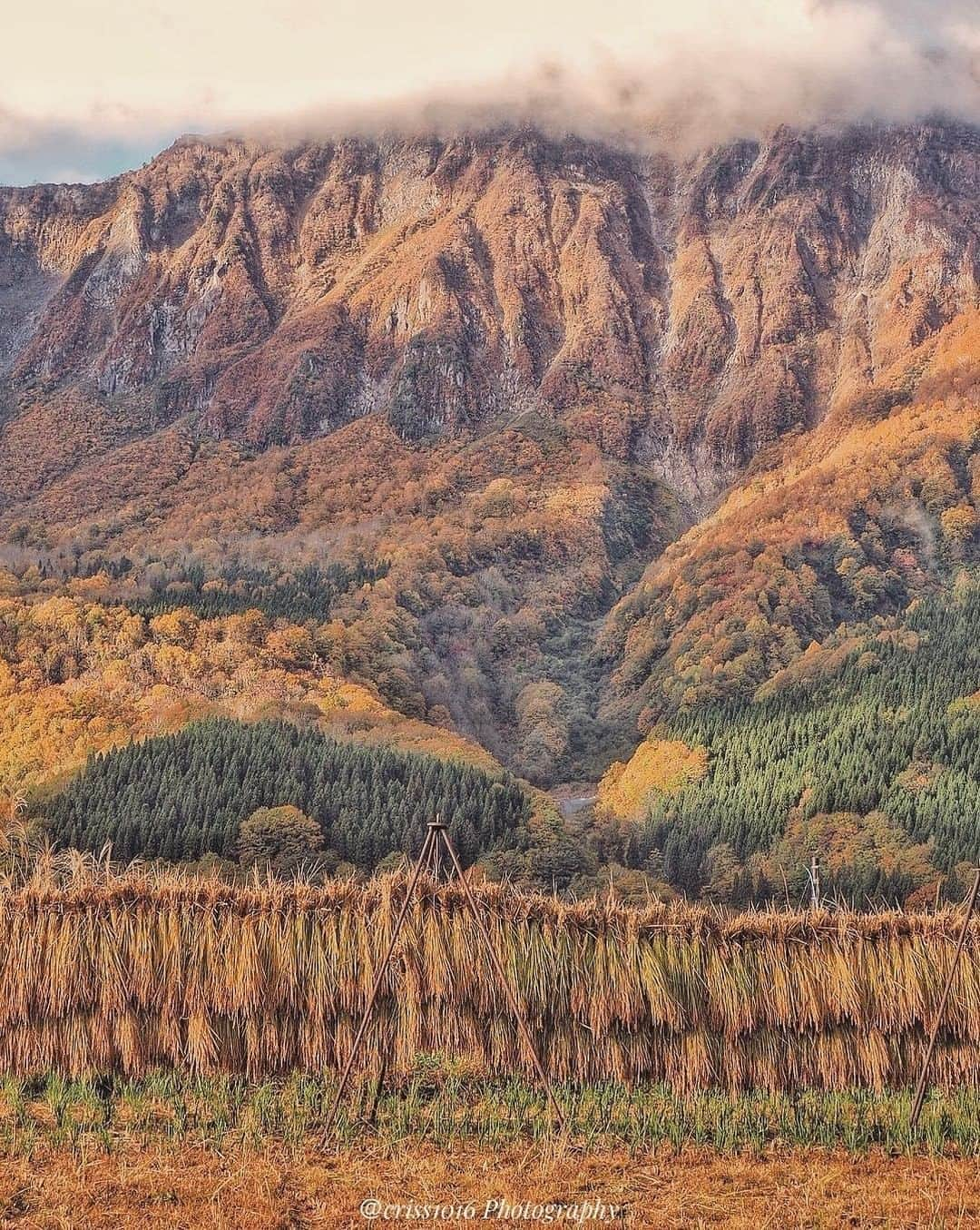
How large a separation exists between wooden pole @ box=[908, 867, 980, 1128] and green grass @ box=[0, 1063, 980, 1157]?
0.42ft

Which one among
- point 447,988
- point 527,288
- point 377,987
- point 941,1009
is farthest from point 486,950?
point 527,288

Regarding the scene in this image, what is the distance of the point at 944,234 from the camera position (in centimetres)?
8400

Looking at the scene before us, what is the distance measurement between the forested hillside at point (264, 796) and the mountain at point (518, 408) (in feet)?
40.7

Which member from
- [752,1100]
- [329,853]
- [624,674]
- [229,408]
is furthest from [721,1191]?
[229,408]

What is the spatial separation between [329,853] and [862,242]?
2990 inches

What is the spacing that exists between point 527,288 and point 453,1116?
291ft

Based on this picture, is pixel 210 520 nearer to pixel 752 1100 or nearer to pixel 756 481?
pixel 756 481

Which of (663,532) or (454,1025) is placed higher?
(663,532)

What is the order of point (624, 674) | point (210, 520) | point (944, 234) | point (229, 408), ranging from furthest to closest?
point (229, 408), point (944, 234), point (210, 520), point (624, 674)

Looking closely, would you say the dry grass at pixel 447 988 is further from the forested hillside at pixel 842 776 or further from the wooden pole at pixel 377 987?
the forested hillside at pixel 842 776

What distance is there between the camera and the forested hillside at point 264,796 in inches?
1325

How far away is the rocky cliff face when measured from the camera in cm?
8375

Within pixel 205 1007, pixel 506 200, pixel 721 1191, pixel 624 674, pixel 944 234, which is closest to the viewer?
pixel 721 1191

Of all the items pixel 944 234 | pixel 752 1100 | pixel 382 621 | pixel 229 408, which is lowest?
pixel 752 1100
